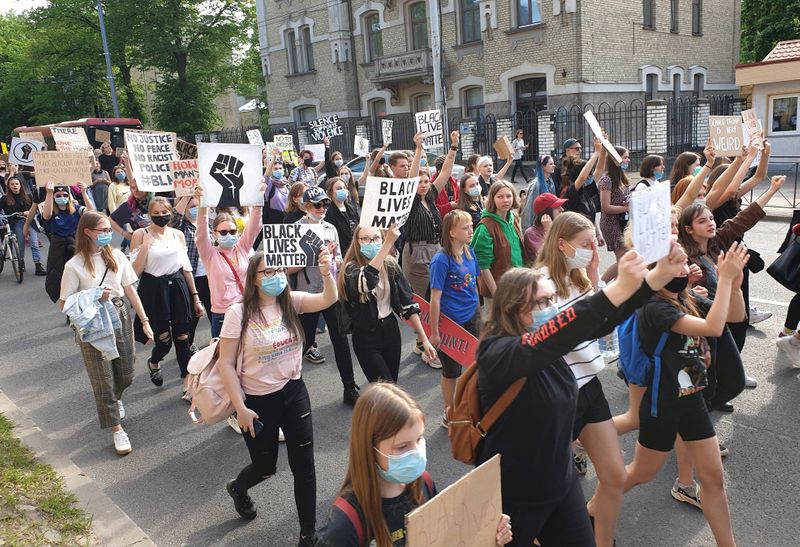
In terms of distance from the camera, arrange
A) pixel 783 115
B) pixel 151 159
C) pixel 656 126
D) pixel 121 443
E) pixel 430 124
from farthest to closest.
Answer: pixel 656 126 < pixel 783 115 < pixel 430 124 < pixel 151 159 < pixel 121 443

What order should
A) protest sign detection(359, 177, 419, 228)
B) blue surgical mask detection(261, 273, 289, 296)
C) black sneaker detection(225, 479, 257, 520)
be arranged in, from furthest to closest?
protest sign detection(359, 177, 419, 228)
black sneaker detection(225, 479, 257, 520)
blue surgical mask detection(261, 273, 289, 296)

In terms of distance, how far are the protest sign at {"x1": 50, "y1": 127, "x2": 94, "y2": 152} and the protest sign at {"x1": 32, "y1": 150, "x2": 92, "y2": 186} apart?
10.5ft

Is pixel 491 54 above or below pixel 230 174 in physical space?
above

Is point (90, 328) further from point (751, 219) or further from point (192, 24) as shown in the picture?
point (192, 24)

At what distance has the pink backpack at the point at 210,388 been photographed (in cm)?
386

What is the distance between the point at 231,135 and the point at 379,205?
3661 cm

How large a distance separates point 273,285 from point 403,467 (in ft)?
5.86

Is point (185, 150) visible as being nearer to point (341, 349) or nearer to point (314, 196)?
point (314, 196)

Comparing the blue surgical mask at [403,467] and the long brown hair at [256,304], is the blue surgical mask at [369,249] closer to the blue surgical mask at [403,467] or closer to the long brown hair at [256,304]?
the long brown hair at [256,304]

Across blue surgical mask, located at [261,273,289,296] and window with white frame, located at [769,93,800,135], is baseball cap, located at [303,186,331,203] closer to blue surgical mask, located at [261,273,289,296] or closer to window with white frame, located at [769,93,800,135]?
blue surgical mask, located at [261,273,289,296]

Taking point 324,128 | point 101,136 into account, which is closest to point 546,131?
point 324,128

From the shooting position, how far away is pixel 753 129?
6426 mm

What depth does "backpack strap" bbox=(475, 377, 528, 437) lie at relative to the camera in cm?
266

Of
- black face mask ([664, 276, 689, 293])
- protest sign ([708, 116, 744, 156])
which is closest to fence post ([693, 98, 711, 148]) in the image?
protest sign ([708, 116, 744, 156])
